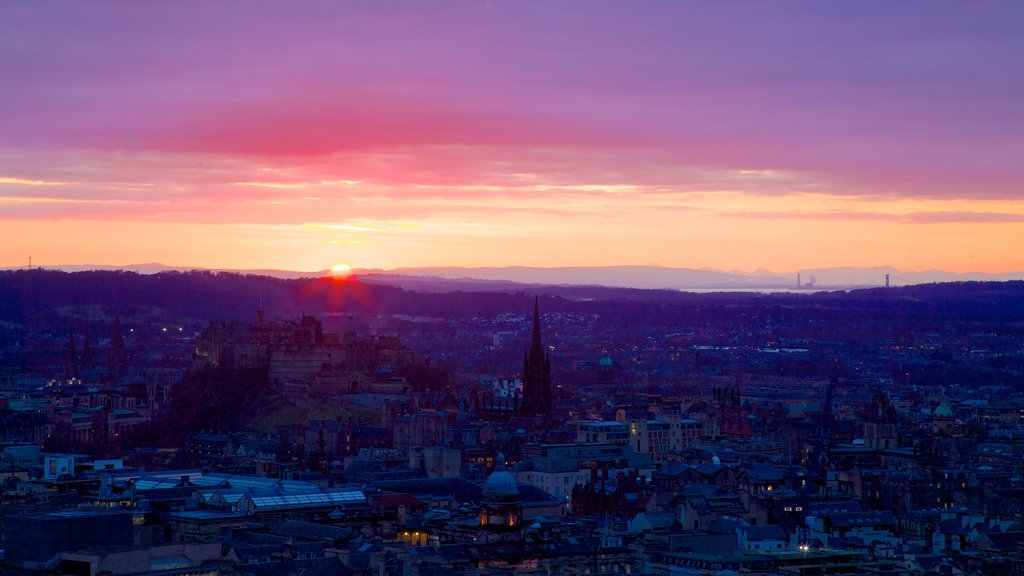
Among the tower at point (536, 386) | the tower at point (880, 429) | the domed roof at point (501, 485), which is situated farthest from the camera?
the tower at point (536, 386)

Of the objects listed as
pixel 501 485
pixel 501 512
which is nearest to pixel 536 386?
pixel 501 485

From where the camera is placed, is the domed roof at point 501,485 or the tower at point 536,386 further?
the tower at point 536,386

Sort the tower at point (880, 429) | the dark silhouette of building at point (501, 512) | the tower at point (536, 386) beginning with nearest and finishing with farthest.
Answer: the dark silhouette of building at point (501, 512) → the tower at point (880, 429) → the tower at point (536, 386)

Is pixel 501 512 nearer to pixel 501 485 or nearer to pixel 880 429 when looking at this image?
pixel 501 485

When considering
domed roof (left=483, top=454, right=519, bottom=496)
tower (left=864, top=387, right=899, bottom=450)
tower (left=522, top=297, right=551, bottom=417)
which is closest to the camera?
domed roof (left=483, top=454, right=519, bottom=496)

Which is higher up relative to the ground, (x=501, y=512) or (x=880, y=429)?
(x=880, y=429)

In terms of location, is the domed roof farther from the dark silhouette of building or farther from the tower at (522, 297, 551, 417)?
the tower at (522, 297, 551, 417)

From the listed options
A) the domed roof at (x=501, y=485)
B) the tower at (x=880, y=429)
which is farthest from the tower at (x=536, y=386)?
the domed roof at (x=501, y=485)

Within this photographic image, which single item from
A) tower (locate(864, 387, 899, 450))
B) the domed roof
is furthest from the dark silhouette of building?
tower (locate(864, 387, 899, 450))

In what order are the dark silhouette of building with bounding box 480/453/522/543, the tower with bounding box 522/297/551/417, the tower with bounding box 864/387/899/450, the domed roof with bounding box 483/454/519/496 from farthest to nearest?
the tower with bounding box 522/297/551/417, the tower with bounding box 864/387/899/450, the domed roof with bounding box 483/454/519/496, the dark silhouette of building with bounding box 480/453/522/543

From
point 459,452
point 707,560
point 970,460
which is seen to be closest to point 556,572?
point 707,560

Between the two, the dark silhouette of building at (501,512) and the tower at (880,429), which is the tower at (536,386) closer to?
the tower at (880,429)

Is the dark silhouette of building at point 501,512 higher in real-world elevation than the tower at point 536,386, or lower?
lower

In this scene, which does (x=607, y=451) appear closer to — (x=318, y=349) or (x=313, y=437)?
(x=313, y=437)
